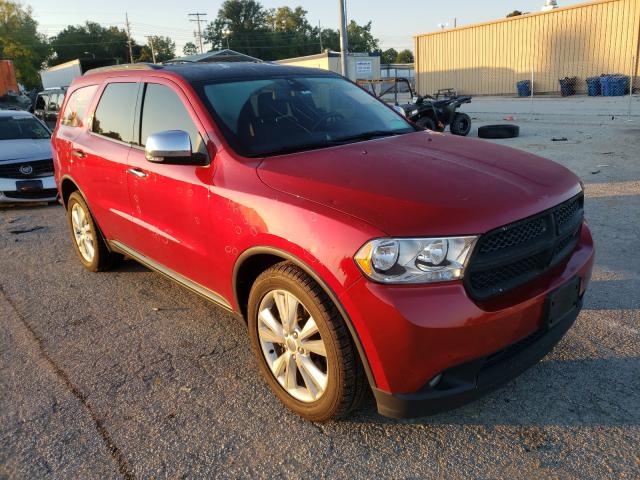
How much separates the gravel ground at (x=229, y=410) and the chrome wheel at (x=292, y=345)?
19 centimetres

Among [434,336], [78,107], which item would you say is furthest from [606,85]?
[434,336]

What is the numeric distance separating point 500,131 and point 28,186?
416 inches

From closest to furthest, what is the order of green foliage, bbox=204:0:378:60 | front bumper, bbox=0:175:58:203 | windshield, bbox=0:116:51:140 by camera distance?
front bumper, bbox=0:175:58:203, windshield, bbox=0:116:51:140, green foliage, bbox=204:0:378:60

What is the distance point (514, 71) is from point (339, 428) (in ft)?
84.4

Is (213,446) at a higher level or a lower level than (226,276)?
lower

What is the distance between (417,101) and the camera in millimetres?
14227

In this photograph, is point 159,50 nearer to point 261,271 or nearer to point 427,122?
point 427,122

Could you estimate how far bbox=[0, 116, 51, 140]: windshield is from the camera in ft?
31.3

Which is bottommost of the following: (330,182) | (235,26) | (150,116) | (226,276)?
(226,276)

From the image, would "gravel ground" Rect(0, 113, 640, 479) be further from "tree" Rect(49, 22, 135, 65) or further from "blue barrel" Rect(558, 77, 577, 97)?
"tree" Rect(49, 22, 135, 65)

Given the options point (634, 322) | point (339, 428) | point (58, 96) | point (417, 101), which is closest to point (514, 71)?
point (417, 101)

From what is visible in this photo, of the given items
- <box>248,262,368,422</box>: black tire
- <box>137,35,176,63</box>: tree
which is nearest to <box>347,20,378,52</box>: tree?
<box>137,35,176,63</box>: tree

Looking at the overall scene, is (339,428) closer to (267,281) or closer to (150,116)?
(267,281)

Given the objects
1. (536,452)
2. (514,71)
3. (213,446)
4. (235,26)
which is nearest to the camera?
(536,452)
